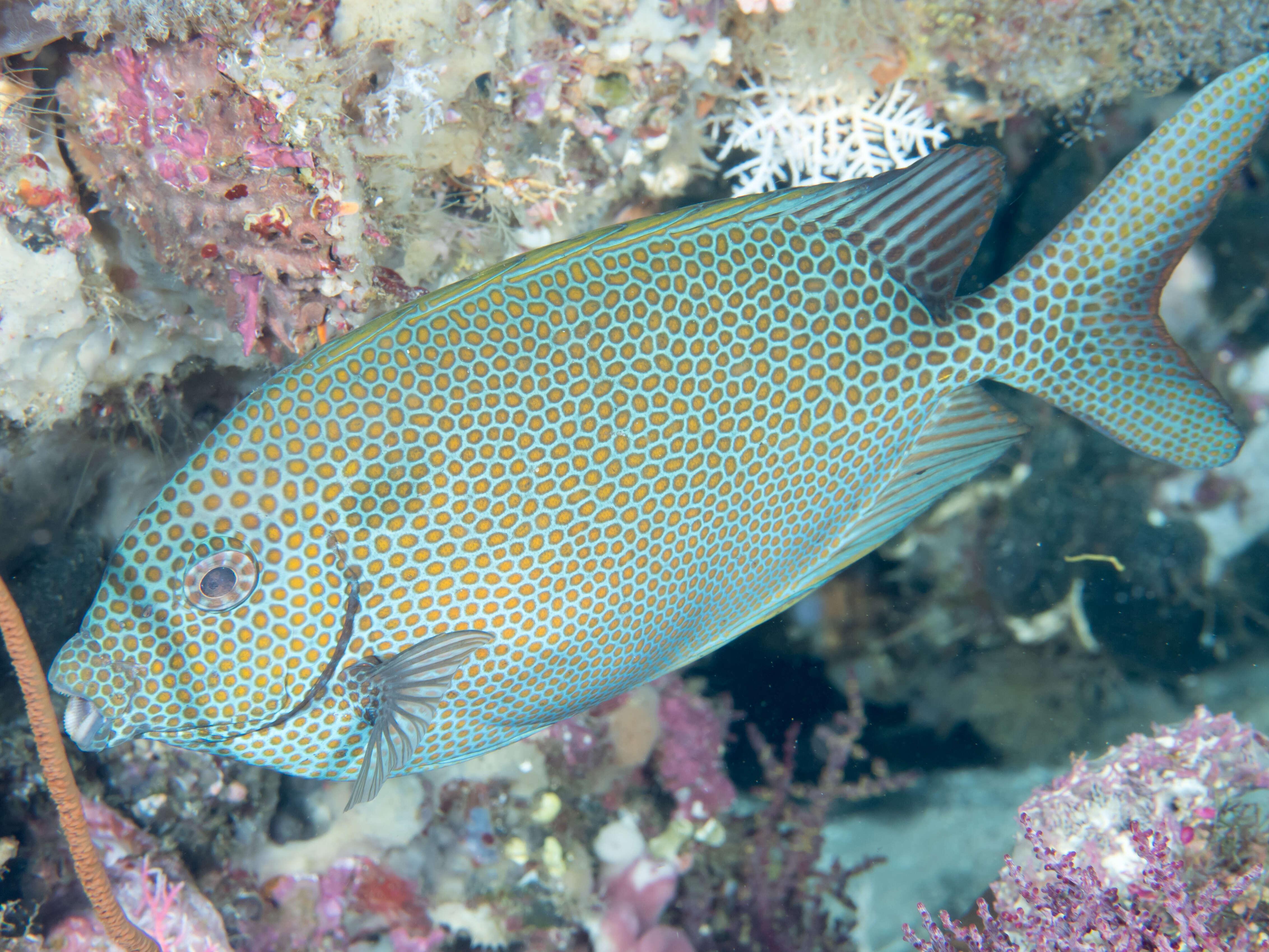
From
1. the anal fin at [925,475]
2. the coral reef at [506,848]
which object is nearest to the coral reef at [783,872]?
the coral reef at [506,848]

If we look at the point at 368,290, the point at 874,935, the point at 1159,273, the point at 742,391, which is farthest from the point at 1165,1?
the point at 874,935

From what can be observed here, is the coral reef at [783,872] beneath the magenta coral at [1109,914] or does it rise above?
beneath

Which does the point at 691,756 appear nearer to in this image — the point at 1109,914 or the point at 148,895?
the point at 1109,914

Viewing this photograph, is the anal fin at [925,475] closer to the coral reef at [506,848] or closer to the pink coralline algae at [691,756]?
the coral reef at [506,848]

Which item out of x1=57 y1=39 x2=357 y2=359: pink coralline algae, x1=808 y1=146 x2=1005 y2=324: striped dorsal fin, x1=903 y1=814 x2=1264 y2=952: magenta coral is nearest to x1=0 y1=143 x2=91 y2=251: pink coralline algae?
x1=57 y1=39 x2=357 y2=359: pink coralline algae

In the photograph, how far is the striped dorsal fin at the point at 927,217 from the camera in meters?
2.20

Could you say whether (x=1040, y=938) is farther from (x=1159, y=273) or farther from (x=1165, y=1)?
(x=1165, y=1)

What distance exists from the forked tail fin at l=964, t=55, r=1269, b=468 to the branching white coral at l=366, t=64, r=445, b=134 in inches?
78.9

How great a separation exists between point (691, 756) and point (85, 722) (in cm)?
296

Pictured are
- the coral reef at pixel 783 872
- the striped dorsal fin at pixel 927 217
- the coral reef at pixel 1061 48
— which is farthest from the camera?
the coral reef at pixel 783 872

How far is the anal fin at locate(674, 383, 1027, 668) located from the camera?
7.85ft

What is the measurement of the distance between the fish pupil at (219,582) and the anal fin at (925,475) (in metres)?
1.40

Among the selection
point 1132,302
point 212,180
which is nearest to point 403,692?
point 212,180

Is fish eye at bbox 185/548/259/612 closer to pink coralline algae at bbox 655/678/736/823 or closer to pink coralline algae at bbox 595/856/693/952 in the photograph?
pink coralline algae at bbox 655/678/736/823
